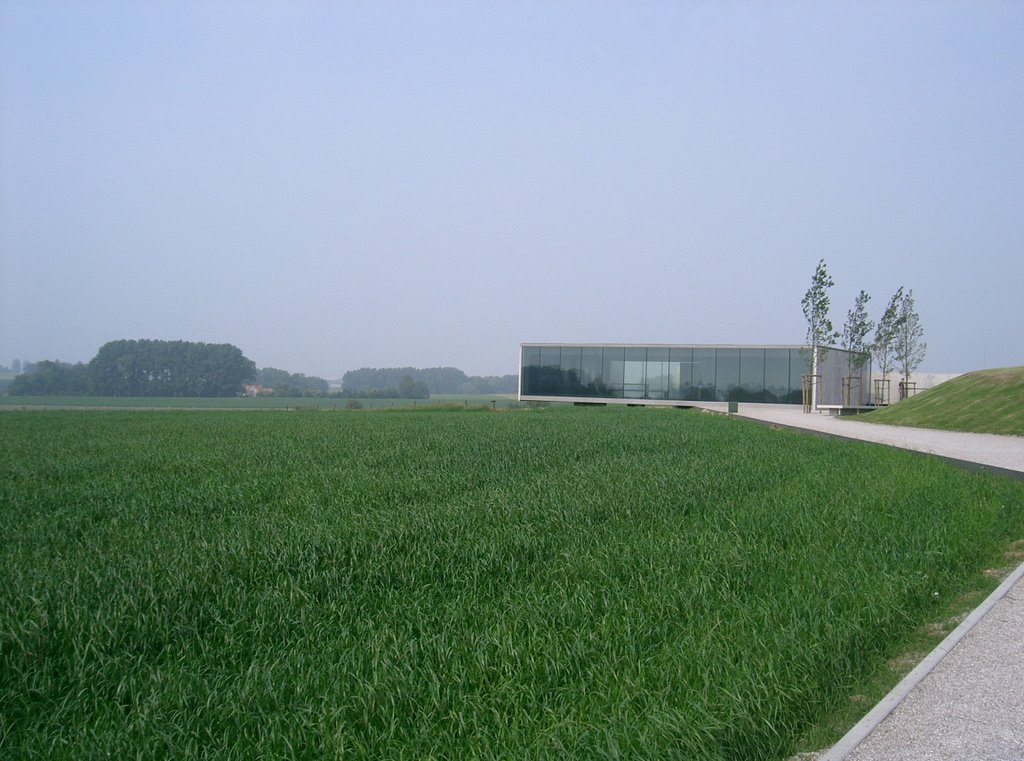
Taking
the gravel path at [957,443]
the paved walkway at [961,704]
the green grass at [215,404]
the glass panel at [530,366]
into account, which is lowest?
the green grass at [215,404]

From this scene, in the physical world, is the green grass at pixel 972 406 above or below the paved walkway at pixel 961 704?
above

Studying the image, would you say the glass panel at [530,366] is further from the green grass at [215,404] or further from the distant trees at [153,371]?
the distant trees at [153,371]

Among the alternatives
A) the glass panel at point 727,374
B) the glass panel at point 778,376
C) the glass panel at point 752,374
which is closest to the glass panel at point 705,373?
the glass panel at point 727,374

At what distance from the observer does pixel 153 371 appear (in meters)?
98.0

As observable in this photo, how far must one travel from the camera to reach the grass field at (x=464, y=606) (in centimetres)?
427

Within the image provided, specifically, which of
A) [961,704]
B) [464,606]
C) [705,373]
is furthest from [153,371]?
[961,704]

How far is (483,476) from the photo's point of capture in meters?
12.5

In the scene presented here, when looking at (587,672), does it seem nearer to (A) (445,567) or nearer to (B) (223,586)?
(A) (445,567)

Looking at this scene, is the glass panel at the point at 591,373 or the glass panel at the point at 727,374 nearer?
the glass panel at the point at 727,374

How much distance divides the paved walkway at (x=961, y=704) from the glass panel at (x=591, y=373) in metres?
43.9

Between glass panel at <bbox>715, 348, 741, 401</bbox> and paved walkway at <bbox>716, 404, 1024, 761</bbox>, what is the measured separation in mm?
42344

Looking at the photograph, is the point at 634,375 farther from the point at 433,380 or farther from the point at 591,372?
the point at 433,380

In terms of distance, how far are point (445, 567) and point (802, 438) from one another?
51.9 ft

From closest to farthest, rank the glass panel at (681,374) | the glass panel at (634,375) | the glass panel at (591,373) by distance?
the glass panel at (681,374) < the glass panel at (634,375) < the glass panel at (591,373)
